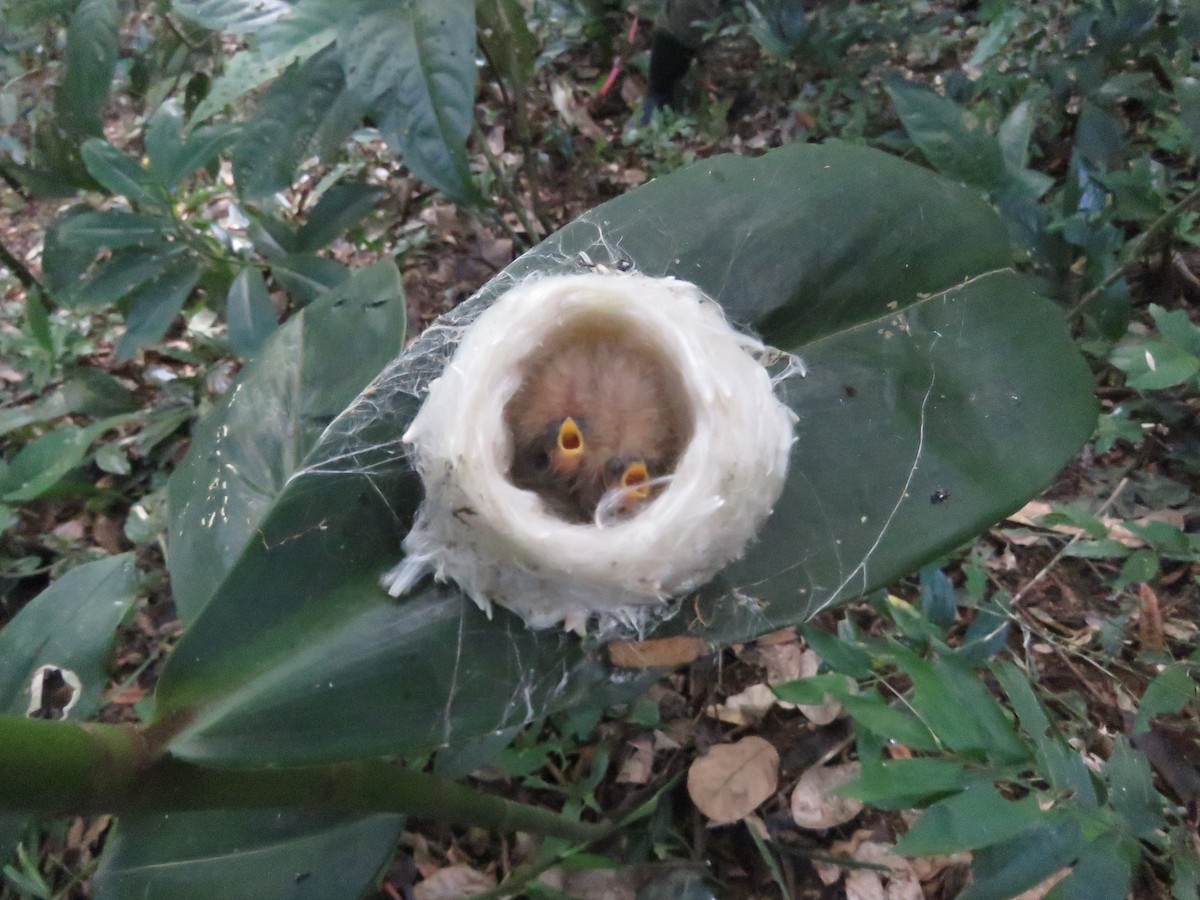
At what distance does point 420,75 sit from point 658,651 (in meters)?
0.77

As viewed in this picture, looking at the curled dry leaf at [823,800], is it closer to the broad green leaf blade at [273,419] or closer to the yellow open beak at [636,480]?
the yellow open beak at [636,480]

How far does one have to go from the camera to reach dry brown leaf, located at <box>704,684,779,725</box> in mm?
1112

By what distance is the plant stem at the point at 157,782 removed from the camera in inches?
14.8

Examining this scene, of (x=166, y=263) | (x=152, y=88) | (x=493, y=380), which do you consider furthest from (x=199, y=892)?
(x=152, y=88)

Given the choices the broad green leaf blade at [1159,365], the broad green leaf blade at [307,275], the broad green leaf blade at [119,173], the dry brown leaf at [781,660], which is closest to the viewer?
the broad green leaf blade at [1159,365]

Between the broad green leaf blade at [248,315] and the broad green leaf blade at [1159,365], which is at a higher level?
the broad green leaf blade at [248,315]

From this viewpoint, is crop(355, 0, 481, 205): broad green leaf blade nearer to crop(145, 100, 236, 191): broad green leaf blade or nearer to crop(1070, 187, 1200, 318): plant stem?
crop(145, 100, 236, 191): broad green leaf blade

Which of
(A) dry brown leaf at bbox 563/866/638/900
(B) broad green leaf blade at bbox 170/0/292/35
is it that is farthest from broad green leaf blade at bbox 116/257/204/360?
(A) dry brown leaf at bbox 563/866/638/900

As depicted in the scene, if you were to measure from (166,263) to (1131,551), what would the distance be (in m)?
1.40

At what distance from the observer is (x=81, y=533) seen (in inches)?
53.9

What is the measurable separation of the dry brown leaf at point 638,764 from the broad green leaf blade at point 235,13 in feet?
3.75

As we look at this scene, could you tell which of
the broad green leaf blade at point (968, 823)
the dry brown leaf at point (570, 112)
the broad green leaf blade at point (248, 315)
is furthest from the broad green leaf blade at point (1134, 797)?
the dry brown leaf at point (570, 112)

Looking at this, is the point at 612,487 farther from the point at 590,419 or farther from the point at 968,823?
the point at 968,823

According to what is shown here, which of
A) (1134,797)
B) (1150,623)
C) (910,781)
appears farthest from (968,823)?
(1150,623)
